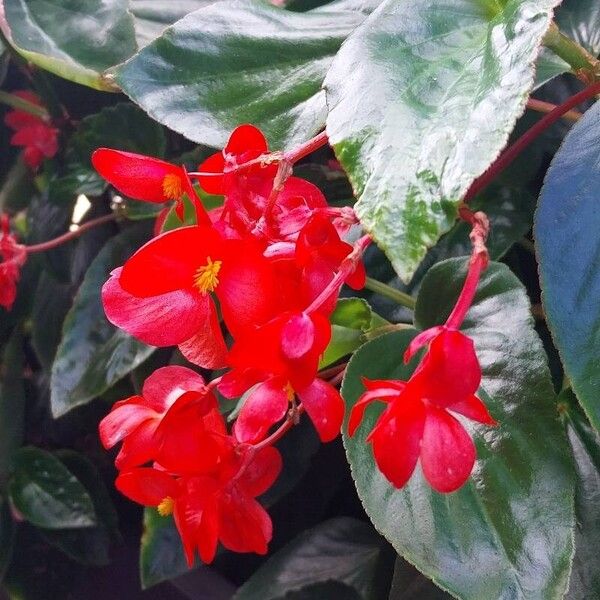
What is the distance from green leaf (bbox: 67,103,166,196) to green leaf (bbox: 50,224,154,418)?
0.24ft

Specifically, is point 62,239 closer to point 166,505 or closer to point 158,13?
point 158,13

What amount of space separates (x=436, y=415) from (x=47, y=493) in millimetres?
648

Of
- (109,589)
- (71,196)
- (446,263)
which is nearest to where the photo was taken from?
(446,263)

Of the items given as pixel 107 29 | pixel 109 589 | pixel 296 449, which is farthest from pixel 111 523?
pixel 107 29

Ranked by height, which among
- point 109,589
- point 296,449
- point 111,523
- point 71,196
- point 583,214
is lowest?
point 109,589

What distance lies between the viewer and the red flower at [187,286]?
0.28m

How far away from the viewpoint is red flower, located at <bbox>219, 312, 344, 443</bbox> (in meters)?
0.26

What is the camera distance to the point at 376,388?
0.28 meters

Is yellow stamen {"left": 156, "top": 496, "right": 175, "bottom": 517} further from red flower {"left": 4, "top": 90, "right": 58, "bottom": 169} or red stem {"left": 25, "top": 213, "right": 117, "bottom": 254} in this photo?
red flower {"left": 4, "top": 90, "right": 58, "bottom": 169}

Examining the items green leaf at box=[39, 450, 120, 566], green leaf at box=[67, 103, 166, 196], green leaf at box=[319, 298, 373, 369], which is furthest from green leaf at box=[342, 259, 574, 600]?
green leaf at box=[39, 450, 120, 566]

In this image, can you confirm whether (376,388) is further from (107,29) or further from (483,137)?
(107,29)

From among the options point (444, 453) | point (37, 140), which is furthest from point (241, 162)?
point (37, 140)

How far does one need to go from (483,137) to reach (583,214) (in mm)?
119

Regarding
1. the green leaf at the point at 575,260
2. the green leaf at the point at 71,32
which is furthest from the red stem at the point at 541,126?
the green leaf at the point at 71,32
